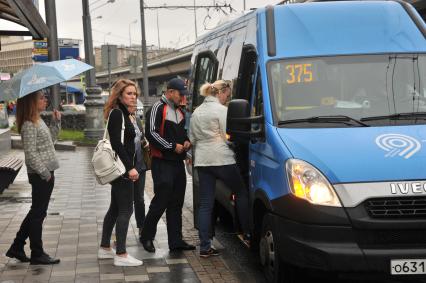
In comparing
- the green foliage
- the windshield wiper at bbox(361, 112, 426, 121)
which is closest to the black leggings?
the windshield wiper at bbox(361, 112, 426, 121)

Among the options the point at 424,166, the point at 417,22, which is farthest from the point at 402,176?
the point at 417,22

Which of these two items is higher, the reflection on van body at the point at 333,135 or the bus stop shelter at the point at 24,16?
the bus stop shelter at the point at 24,16

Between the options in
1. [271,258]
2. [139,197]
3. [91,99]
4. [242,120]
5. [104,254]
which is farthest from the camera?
[91,99]

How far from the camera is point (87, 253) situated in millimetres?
6902

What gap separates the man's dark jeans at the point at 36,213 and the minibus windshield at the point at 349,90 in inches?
92.3

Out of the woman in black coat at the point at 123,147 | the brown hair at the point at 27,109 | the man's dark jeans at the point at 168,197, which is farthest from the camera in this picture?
the man's dark jeans at the point at 168,197

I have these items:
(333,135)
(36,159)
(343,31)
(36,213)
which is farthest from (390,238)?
(36,213)

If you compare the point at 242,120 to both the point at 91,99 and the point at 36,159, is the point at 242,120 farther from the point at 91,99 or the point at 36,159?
the point at 91,99

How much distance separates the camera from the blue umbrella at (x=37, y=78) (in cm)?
608

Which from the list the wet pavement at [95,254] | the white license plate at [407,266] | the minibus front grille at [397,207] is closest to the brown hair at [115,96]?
the wet pavement at [95,254]

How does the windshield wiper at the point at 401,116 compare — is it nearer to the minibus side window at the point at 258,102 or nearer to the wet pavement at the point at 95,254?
the minibus side window at the point at 258,102

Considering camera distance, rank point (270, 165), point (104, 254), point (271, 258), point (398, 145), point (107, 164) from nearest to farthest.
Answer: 1. point (398, 145)
2. point (270, 165)
3. point (271, 258)
4. point (107, 164)
5. point (104, 254)

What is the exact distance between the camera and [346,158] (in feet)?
15.7

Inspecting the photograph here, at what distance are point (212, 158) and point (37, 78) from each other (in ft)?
5.99
